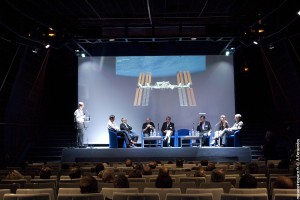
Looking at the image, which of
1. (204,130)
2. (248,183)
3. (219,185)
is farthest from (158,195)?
(204,130)

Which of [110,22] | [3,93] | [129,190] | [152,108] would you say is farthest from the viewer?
[152,108]

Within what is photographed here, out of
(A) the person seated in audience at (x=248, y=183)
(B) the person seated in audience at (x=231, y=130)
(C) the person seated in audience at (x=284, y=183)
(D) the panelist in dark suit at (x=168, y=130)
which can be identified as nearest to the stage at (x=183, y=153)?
(B) the person seated in audience at (x=231, y=130)

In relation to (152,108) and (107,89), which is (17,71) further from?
(152,108)

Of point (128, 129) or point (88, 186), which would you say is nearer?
point (88, 186)

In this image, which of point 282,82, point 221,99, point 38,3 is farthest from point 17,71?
point 282,82

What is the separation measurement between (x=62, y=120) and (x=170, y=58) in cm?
554

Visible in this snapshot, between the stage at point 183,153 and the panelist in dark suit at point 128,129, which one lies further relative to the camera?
the panelist in dark suit at point 128,129

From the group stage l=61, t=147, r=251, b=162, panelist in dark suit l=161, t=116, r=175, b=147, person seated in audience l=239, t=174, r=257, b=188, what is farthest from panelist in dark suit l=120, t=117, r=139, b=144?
person seated in audience l=239, t=174, r=257, b=188

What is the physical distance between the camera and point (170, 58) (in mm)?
17844

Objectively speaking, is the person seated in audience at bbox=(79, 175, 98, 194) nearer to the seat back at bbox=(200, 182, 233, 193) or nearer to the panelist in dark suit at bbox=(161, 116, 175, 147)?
the seat back at bbox=(200, 182, 233, 193)

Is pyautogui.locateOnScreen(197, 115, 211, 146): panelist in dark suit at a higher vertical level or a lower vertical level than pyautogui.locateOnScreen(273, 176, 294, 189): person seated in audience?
higher

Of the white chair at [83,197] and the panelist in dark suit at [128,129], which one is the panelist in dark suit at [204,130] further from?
the white chair at [83,197]

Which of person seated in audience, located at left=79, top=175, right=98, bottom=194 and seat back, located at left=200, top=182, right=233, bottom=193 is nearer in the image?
person seated in audience, located at left=79, top=175, right=98, bottom=194

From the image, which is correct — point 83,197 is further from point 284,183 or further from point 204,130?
point 204,130
